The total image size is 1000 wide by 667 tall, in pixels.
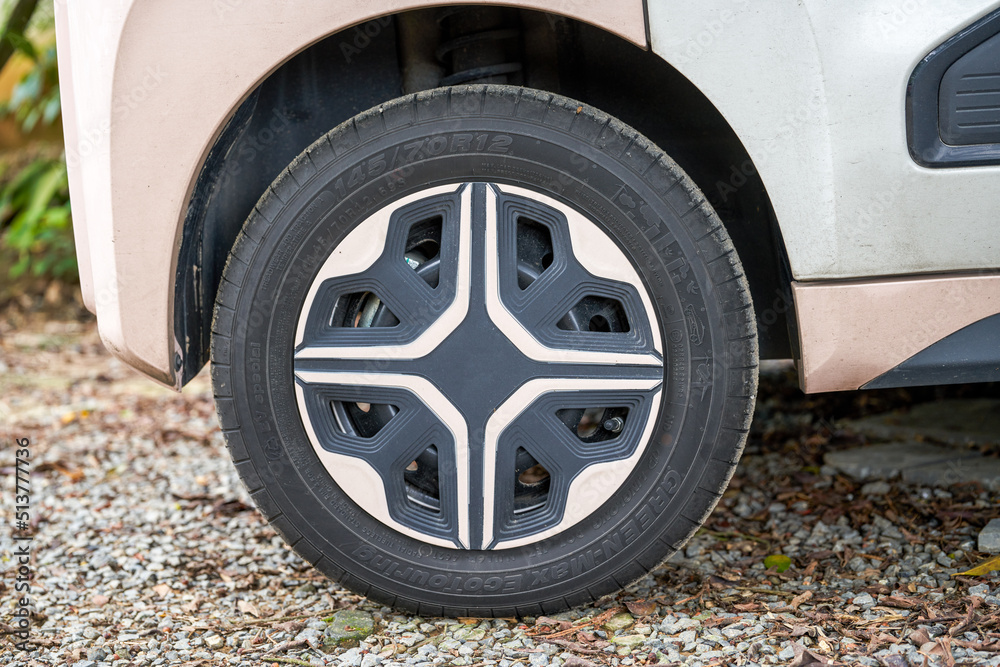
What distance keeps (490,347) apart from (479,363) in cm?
4

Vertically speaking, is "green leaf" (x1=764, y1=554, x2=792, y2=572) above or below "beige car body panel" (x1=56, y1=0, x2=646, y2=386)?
below

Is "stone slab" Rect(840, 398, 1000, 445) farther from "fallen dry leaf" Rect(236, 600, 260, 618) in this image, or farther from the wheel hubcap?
"fallen dry leaf" Rect(236, 600, 260, 618)

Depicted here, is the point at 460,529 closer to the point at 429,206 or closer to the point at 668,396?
the point at 668,396

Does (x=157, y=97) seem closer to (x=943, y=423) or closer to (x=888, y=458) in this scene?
(x=888, y=458)

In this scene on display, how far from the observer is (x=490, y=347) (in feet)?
5.63

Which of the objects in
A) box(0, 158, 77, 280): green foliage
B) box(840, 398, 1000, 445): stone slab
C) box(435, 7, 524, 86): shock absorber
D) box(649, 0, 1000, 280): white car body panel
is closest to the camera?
box(649, 0, 1000, 280): white car body panel

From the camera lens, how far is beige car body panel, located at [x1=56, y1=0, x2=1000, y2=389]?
1.56m

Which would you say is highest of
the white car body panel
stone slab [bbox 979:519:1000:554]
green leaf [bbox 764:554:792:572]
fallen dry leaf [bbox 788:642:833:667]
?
the white car body panel

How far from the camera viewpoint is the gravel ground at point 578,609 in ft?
5.60

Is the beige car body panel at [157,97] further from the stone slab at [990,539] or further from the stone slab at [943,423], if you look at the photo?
the stone slab at [943,423]

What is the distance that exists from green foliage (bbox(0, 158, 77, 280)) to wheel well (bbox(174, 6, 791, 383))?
480cm

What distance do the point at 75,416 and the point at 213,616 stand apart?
2.16 metres

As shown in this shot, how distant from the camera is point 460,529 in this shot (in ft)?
5.76

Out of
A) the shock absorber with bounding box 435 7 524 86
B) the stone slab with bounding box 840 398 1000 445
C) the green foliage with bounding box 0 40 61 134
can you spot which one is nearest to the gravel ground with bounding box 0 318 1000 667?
the stone slab with bounding box 840 398 1000 445
